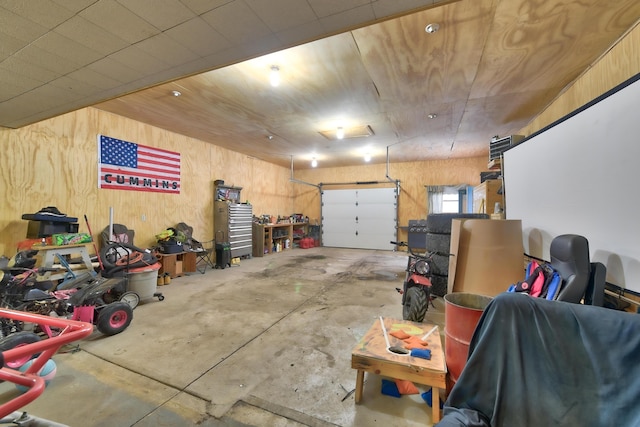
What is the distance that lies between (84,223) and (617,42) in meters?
7.00

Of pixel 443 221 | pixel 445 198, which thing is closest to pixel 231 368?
pixel 443 221

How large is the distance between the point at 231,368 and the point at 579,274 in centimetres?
250

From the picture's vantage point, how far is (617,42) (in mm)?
2369

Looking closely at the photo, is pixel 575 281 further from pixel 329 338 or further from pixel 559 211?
pixel 329 338

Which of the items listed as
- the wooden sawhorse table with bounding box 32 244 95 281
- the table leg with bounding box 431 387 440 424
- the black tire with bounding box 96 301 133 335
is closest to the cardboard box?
the table leg with bounding box 431 387 440 424

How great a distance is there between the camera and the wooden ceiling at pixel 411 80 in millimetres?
2225

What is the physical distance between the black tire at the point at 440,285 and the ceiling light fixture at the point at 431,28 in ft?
10.1

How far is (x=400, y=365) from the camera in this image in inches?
63.4

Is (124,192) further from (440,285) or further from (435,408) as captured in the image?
(440,285)

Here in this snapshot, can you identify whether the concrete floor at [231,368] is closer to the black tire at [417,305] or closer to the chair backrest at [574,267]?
the black tire at [417,305]

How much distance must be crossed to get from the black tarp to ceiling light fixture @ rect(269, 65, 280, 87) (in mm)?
3117

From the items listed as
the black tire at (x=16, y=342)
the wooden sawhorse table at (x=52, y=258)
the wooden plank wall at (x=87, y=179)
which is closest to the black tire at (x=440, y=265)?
the black tire at (x=16, y=342)

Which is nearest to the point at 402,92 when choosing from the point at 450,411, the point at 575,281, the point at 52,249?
the point at 575,281

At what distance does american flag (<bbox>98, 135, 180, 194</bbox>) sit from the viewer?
4273 millimetres
